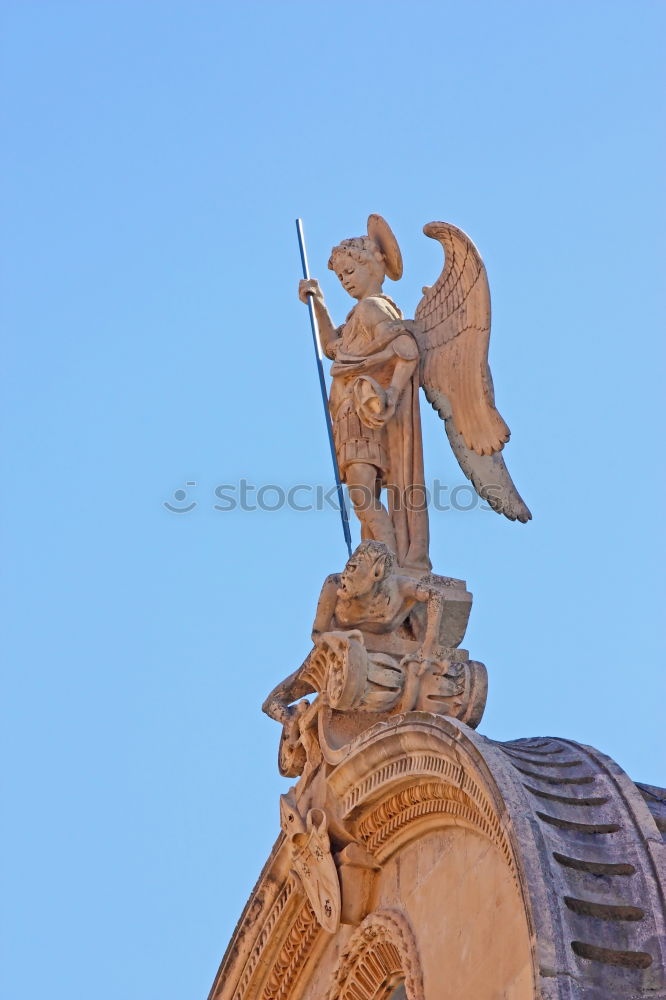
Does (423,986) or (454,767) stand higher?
(454,767)

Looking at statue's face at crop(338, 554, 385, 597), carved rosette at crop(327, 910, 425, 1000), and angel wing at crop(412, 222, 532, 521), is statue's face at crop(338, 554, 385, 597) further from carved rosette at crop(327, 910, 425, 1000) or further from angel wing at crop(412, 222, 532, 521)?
carved rosette at crop(327, 910, 425, 1000)

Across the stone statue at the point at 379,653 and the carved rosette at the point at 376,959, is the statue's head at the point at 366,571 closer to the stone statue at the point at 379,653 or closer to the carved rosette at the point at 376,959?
the stone statue at the point at 379,653

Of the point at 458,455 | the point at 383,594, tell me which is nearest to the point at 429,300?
the point at 458,455

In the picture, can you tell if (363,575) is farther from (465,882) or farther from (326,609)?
(465,882)

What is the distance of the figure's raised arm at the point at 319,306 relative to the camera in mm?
16203

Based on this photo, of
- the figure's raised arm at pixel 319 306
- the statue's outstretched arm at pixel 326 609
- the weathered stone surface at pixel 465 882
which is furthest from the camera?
the figure's raised arm at pixel 319 306

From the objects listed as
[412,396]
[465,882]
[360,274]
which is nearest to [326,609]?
[412,396]

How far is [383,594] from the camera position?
1341 centimetres

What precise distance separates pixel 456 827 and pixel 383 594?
1.78m

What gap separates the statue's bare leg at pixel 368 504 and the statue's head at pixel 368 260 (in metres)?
1.41

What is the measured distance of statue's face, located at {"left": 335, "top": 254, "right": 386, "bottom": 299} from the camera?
15.2 meters

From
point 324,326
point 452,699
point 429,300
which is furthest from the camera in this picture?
point 324,326

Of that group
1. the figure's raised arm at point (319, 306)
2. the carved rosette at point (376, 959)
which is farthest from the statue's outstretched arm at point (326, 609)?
the figure's raised arm at point (319, 306)

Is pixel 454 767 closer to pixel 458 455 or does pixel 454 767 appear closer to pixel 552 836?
pixel 552 836
